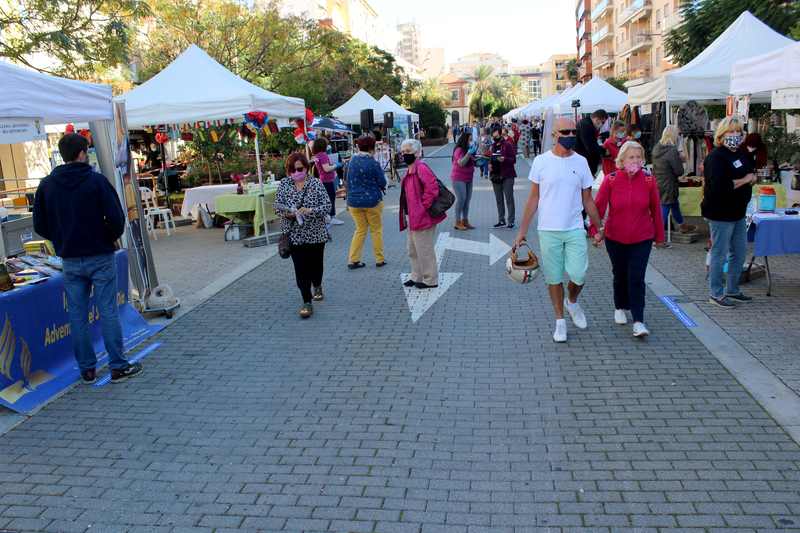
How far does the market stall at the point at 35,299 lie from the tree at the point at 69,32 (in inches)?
348

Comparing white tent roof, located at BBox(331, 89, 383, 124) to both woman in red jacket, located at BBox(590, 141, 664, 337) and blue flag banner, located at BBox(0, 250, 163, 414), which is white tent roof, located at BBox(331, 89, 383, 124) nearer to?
woman in red jacket, located at BBox(590, 141, 664, 337)

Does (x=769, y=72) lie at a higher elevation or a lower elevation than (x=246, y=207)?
higher

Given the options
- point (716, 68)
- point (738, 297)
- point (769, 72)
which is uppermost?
point (716, 68)

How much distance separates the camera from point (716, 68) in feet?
36.9

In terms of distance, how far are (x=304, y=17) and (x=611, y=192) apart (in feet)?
94.4

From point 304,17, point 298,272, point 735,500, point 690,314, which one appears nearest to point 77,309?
point 298,272

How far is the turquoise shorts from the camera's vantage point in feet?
19.0

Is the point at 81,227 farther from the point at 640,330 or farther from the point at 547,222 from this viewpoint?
the point at 640,330

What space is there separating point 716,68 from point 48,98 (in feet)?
32.7

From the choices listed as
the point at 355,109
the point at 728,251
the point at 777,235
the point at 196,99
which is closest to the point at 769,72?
the point at 777,235

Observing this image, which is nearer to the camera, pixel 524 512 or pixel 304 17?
pixel 524 512

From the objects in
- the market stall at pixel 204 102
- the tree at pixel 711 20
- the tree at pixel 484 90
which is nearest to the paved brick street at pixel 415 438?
the market stall at pixel 204 102

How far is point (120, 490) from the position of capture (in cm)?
389

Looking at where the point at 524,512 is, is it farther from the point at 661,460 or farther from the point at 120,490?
the point at 120,490
